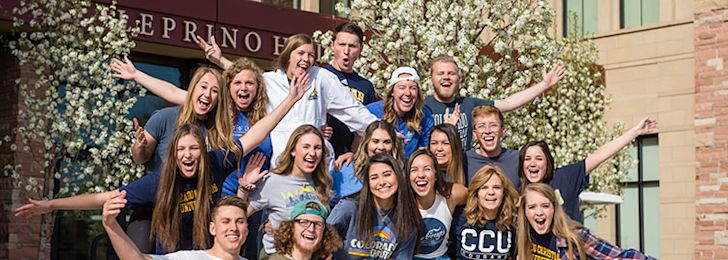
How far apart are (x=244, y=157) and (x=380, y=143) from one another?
3.28 ft

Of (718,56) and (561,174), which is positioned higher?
(718,56)

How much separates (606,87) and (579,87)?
240cm

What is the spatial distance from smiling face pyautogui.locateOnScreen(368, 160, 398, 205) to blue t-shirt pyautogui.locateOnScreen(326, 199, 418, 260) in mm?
131

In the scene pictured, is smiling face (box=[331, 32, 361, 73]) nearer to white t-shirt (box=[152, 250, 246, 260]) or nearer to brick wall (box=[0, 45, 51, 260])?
white t-shirt (box=[152, 250, 246, 260])

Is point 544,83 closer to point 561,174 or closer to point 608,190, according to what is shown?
point 561,174

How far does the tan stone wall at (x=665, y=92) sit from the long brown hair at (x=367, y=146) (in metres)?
14.2

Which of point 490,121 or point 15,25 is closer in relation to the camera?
point 490,121

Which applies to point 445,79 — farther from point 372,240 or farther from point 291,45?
point 372,240

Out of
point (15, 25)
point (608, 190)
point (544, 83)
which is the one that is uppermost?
point (15, 25)

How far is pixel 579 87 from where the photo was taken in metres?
20.5

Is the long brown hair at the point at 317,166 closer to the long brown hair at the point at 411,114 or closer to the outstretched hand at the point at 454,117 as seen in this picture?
the long brown hair at the point at 411,114

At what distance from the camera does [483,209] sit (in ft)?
26.1

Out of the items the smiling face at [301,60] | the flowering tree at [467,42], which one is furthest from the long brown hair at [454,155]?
the flowering tree at [467,42]

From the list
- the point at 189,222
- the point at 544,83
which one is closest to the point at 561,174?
the point at 544,83
